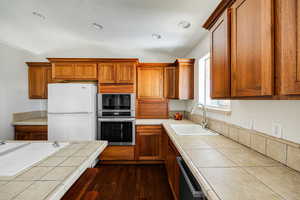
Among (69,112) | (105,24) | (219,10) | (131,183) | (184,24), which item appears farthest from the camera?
(69,112)

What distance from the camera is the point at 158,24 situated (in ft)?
7.56

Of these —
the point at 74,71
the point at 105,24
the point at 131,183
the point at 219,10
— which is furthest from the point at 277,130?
the point at 74,71

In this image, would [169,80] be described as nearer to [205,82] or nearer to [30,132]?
[205,82]

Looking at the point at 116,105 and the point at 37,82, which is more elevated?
the point at 37,82

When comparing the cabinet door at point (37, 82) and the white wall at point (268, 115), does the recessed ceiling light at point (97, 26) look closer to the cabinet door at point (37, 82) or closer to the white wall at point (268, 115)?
the cabinet door at point (37, 82)

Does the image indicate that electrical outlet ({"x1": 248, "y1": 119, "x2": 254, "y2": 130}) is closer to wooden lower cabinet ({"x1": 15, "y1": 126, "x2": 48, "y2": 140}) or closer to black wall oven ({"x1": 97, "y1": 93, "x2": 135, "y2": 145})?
black wall oven ({"x1": 97, "y1": 93, "x2": 135, "y2": 145})

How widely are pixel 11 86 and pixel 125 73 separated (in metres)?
2.27

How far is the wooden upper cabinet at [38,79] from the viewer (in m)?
3.42

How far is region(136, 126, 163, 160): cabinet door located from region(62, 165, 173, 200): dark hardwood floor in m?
0.21

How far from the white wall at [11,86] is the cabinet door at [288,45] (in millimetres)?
3971

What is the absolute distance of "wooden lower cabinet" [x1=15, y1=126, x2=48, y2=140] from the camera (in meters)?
3.03

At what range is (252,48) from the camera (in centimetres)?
92

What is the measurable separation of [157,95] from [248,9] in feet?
8.24

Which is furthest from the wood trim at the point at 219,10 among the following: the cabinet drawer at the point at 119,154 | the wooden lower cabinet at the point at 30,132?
the wooden lower cabinet at the point at 30,132
